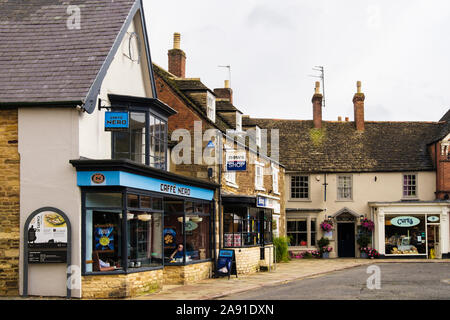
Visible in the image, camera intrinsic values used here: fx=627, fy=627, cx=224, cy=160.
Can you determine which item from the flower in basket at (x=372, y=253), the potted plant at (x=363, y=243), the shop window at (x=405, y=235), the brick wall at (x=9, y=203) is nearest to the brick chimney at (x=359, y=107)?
the shop window at (x=405, y=235)

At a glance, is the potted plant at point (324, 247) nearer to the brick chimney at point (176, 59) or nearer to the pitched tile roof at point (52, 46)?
the brick chimney at point (176, 59)

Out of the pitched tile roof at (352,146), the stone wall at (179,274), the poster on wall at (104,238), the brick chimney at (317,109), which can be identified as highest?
the brick chimney at (317,109)

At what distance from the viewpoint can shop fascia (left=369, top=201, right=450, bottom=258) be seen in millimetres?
37469

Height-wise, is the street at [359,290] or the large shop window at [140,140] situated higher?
the large shop window at [140,140]

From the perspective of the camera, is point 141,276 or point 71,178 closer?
point 71,178

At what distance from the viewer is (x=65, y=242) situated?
1552 cm

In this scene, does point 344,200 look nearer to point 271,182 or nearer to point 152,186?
point 271,182

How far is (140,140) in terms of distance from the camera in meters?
19.0

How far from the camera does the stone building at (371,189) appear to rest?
37.7 metres

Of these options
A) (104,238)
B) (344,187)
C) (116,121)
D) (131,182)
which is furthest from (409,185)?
(104,238)

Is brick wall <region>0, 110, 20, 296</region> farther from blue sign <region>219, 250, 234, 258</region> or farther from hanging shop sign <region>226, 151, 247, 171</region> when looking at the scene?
hanging shop sign <region>226, 151, 247, 171</region>

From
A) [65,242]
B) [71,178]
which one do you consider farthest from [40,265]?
[71,178]
